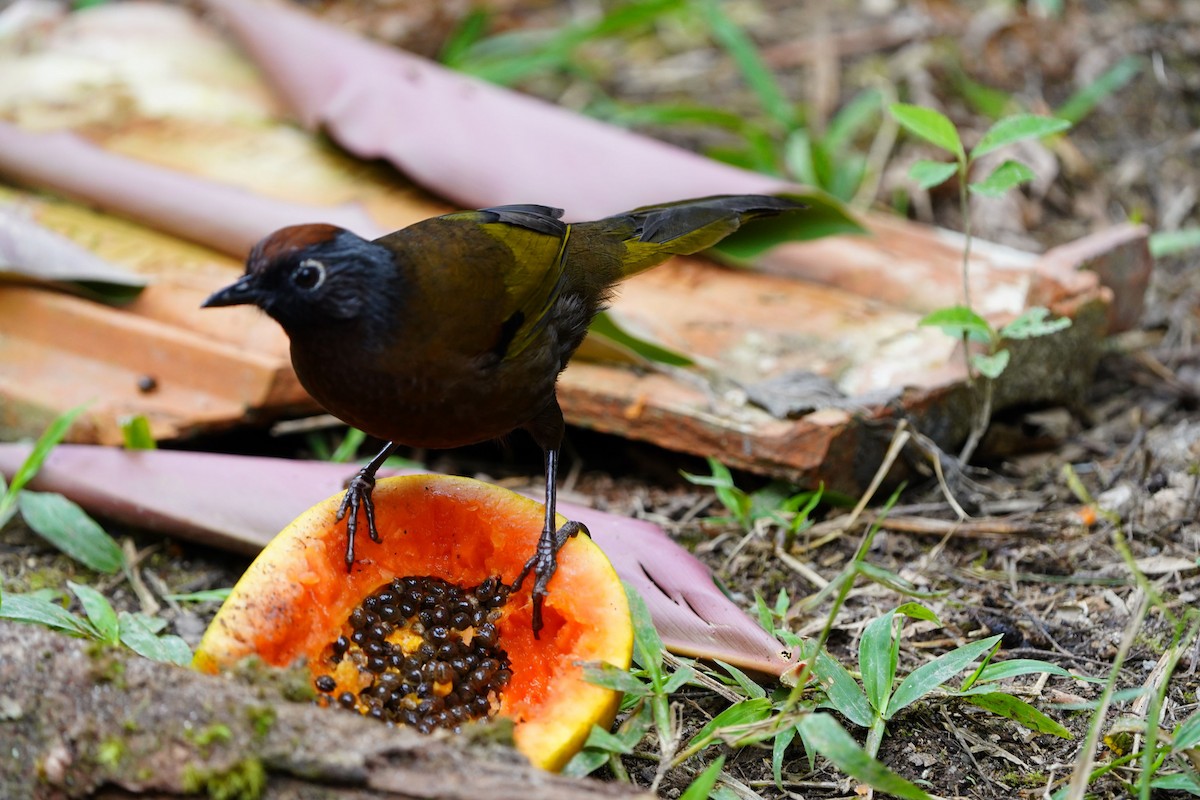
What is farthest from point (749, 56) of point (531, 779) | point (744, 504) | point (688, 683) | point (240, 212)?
point (531, 779)

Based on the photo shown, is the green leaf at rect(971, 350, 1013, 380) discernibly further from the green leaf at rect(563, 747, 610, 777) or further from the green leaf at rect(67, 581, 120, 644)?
the green leaf at rect(67, 581, 120, 644)

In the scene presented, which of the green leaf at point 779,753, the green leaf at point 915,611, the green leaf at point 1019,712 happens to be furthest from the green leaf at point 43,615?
the green leaf at point 1019,712

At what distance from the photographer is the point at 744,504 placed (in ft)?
11.9

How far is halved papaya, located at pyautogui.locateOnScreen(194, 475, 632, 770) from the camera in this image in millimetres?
2494

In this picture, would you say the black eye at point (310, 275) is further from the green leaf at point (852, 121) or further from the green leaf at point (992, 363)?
the green leaf at point (852, 121)

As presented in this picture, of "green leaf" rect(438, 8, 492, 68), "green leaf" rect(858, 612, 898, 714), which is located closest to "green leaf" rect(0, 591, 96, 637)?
"green leaf" rect(858, 612, 898, 714)

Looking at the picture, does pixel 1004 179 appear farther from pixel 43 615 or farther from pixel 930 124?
pixel 43 615

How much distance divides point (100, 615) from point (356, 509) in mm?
743

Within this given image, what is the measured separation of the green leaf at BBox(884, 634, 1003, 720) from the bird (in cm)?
84

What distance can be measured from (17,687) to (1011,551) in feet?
8.79

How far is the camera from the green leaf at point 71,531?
3.53 meters

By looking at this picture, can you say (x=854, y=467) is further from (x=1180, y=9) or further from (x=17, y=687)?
(x=1180, y=9)

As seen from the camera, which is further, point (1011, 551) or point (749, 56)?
point (749, 56)

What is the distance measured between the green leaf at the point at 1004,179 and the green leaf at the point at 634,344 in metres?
1.05
